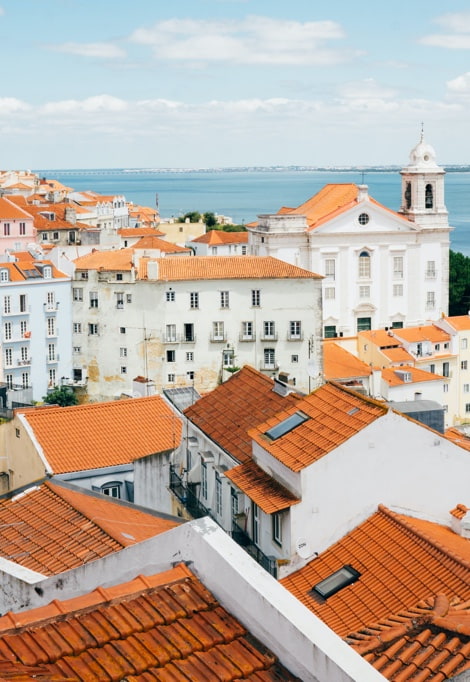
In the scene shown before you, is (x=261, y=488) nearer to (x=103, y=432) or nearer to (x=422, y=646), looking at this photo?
(x=103, y=432)

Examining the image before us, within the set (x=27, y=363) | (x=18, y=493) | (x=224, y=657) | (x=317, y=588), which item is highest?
(x=224, y=657)

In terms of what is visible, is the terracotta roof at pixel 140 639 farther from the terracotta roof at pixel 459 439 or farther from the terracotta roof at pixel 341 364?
the terracotta roof at pixel 341 364

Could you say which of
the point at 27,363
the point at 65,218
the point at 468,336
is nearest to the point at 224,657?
the point at 27,363

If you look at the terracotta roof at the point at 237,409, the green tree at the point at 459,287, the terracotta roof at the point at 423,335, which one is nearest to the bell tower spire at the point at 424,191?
the green tree at the point at 459,287

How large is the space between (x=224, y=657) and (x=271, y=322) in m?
36.6

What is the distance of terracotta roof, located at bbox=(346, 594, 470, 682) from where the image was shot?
5682mm

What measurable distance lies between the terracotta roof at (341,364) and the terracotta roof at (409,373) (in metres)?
0.87

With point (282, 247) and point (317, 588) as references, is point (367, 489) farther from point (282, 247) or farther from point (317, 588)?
point (282, 247)

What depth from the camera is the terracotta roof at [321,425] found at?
10.4 metres

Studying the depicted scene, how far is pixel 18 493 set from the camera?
34.3 ft

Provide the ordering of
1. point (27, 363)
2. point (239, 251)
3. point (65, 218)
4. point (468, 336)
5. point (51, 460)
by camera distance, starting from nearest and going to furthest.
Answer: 1. point (51, 460)
2. point (27, 363)
3. point (468, 336)
4. point (65, 218)
5. point (239, 251)

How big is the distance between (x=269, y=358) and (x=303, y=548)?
1199 inches

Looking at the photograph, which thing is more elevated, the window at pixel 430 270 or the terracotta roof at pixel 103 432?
the terracotta roof at pixel 103 432

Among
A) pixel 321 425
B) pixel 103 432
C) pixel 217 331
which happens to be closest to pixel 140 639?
pixel 321 425
